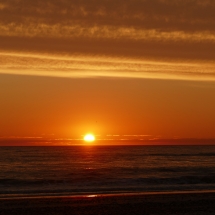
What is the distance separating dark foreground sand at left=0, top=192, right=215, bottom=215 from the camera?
19.4m

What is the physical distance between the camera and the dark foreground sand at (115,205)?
19.4 m

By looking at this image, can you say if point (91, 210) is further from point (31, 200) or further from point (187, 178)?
point (187, 178)

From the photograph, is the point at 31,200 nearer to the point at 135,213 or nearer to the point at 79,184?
the point at 135,213

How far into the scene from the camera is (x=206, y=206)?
2095 centimetres

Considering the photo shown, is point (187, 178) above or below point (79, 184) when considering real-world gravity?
above

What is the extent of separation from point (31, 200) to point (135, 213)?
6.12 m

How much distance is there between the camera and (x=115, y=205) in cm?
2092

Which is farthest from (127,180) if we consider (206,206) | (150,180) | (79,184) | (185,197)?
(206,206)

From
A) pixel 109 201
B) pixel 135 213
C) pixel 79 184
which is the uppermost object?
pixel 79 184

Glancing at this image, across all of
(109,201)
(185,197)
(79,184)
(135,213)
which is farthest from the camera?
(79,184)

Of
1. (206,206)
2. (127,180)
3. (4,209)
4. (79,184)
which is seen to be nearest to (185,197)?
(206,206)

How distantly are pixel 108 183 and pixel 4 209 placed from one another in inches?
889

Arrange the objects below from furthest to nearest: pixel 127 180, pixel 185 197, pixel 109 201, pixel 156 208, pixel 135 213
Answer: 1. pixel 127 180
2. pixel 185 197
3. pixel 109 201
4. pixel 156 208
5. pixel 135 213

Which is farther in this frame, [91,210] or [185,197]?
[185,197]
